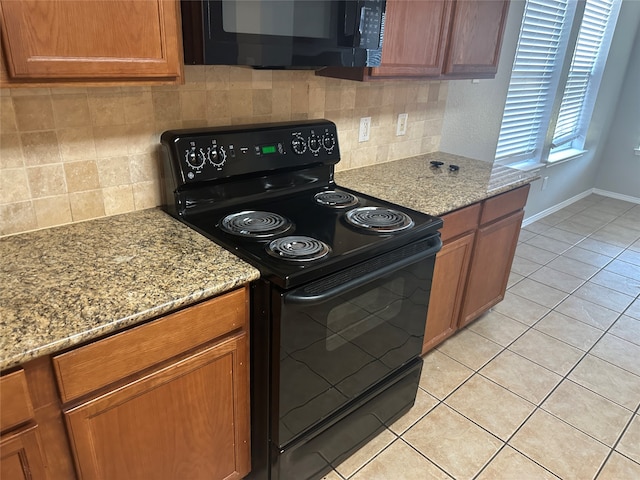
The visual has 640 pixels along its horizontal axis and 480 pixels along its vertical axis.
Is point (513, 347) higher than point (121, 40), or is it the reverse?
point (121, 40)

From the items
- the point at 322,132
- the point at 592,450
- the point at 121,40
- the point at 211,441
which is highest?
the point at 121,40

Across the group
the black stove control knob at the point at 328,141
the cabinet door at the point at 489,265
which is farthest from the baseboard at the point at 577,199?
the black stove control knob at the point at 328,141

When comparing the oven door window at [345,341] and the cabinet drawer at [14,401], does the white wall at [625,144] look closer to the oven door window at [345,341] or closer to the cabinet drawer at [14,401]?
the oven door window at [345,341]

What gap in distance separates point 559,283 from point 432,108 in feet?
5.20

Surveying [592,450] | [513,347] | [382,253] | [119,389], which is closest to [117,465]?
[119,389]

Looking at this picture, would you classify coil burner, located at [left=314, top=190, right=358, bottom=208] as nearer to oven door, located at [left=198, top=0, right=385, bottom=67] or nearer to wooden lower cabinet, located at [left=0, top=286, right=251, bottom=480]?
oven door, located at [left=198, top=0, right=385, bottom=67]

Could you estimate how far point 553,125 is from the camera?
4.02m

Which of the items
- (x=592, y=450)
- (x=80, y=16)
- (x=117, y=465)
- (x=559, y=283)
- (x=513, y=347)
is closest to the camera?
(x=80, y=16)

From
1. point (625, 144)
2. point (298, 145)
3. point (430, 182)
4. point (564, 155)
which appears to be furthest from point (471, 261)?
point (625, 144)

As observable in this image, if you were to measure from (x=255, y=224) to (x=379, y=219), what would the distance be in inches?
17.2

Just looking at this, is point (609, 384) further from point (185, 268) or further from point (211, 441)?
point (185, 268)

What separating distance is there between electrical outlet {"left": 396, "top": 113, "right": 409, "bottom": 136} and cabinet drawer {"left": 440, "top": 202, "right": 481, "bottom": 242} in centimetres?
66

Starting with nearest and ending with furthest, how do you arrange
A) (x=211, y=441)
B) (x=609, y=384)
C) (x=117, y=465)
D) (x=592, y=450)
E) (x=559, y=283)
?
1. (x=117, y=465)
2. (x=211, y=441)
3. (x=592, y=450)
4. (x=609, y=384)
5. (x=559, y=283)

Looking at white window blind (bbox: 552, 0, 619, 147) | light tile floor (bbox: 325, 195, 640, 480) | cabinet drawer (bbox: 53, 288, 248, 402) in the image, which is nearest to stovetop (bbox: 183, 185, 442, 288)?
cabinet drawer (bbox: 53, 288, 248, 402)
